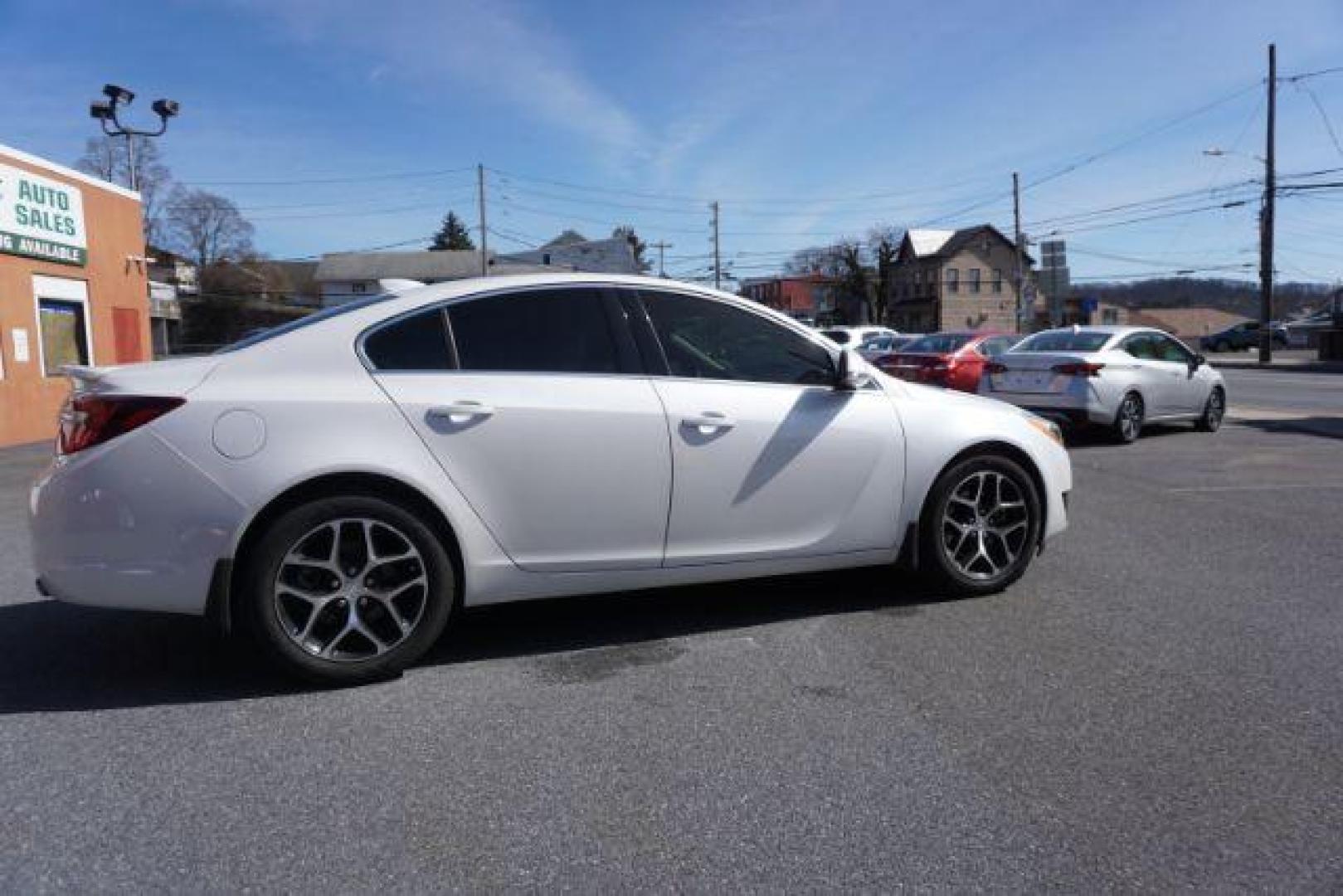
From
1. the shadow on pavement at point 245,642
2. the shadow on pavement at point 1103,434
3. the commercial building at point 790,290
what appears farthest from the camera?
the commercial building at point 790,290

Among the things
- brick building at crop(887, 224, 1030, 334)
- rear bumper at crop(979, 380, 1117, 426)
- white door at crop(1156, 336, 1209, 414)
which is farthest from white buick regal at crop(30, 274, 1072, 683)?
brick building at crop(887, 224, 1030, 334)

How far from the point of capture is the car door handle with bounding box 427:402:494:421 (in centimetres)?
387

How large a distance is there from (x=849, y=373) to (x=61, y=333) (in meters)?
14.7

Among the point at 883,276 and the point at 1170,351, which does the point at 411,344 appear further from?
the point at 883,276

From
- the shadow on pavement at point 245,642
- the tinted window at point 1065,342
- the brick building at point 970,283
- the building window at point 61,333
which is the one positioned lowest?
the shadow on pavement at point 245,642

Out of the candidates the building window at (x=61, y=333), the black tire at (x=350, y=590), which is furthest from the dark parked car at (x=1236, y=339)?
the black tire at (x=350, y=590)

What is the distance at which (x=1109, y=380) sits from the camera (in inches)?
458

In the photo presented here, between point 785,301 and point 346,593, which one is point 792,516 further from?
point 785,301

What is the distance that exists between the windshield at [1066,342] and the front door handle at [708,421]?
29.8ft

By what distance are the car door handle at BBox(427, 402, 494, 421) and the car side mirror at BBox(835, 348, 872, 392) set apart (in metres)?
1.68

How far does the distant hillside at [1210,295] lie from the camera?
243ft

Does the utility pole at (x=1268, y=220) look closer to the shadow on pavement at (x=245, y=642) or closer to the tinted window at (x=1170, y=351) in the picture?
the tinted window at (x=1170, y=351)

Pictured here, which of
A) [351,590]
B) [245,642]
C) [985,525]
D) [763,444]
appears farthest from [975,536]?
[245,642]

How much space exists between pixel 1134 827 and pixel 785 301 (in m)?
119
